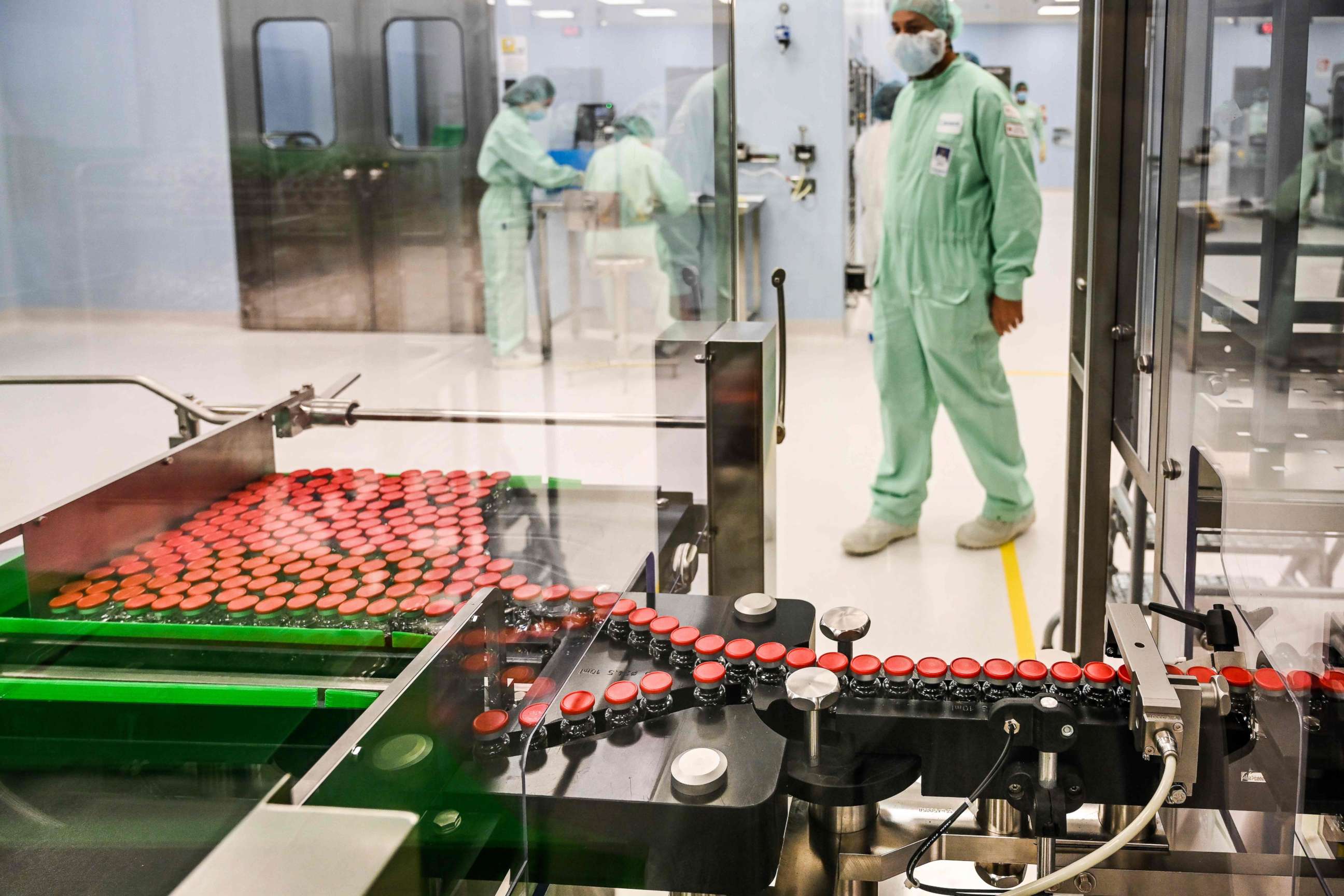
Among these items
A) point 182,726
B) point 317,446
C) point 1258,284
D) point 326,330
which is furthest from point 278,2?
point 1258,284

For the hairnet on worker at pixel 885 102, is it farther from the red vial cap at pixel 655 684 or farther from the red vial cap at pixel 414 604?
the red vial cap at pixel 655 684

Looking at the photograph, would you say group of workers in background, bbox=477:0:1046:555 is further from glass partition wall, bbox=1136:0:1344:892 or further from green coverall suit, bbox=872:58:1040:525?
glass partition wall, bbox=1136:0:1344:892

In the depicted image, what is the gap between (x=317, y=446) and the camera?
86.5 inches

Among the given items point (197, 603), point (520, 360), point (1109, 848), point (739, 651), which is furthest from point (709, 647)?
point (520, 360)

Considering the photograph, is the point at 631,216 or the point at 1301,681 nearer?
the point at 1301,681

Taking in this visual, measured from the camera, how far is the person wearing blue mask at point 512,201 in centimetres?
310

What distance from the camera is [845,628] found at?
1297 mm

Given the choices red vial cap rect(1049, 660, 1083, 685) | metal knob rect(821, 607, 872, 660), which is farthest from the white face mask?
red vial cap rect(1049, 660, 1083, 685)

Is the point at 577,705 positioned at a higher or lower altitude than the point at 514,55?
lower

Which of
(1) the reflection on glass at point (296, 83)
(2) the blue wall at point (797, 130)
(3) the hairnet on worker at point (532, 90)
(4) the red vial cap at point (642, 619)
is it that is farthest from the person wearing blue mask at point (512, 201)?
(2) the blue wall at point (797, 130)

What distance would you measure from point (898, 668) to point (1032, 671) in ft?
0.47

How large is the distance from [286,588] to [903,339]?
2587mm

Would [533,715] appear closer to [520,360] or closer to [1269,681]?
[1269,681]

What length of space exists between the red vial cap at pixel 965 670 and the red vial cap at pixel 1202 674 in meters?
0.11
